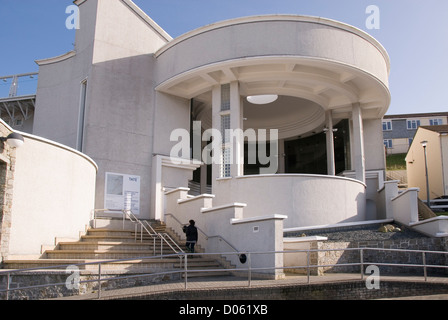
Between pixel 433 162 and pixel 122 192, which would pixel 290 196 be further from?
pixel 433 162

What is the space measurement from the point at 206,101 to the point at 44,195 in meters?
11.6

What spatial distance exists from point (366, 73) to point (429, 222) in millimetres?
6630

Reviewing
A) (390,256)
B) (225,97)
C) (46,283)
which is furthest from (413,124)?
(46,283)

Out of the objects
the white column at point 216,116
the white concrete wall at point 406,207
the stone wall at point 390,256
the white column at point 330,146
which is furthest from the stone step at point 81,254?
the white column at point 330,146

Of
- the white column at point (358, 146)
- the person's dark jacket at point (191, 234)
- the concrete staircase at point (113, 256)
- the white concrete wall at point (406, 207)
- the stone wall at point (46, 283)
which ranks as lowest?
the stone wall at point (46, 283)

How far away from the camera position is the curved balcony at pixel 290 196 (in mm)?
16875

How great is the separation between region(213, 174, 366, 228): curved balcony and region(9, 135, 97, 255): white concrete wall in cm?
573

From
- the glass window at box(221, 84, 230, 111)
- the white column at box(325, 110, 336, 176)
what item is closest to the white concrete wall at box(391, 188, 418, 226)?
the white column at box(325, 110, 336, 176)

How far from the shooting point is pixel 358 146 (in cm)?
2052

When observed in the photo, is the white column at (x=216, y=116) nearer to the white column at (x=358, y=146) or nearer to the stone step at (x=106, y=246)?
the stone step at (x=106, y=246)

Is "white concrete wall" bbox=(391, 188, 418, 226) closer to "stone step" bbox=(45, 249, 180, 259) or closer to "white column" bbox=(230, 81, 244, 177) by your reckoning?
"white column" bbox=(230, 81, 244, 177)

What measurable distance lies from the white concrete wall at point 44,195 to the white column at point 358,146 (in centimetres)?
1196

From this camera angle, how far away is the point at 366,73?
18156mm
